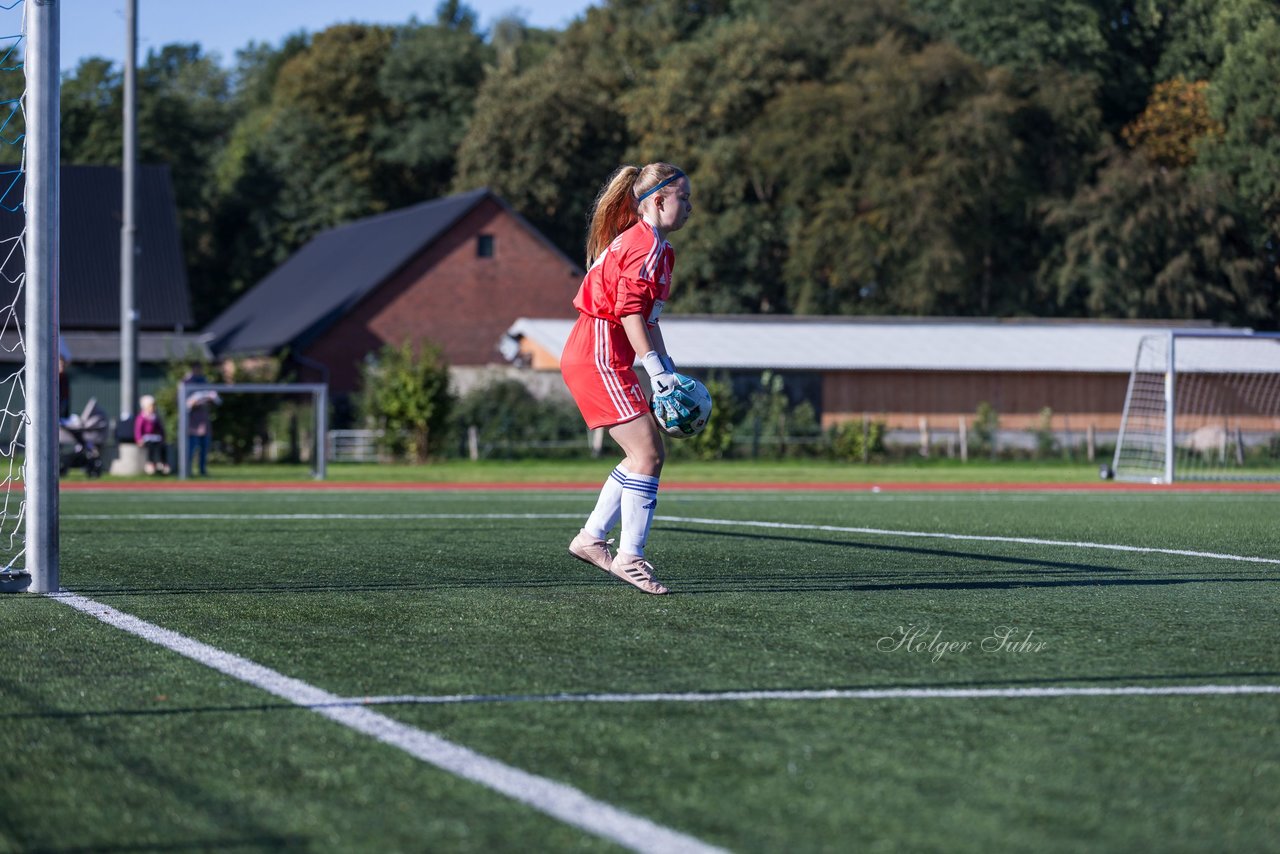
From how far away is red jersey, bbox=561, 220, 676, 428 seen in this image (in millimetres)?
7070

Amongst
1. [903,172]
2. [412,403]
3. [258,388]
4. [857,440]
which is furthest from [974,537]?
[903,172]

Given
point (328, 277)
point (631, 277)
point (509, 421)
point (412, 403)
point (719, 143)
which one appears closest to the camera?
point (631, 277)

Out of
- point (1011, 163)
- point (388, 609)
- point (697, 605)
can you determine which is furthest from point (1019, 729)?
point (1011, 163)

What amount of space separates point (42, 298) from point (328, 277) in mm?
46693

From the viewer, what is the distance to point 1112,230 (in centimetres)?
5084

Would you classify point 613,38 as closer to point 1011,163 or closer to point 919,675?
point 1011,163

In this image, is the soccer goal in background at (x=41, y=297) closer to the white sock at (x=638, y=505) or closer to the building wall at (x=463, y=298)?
the white sock at (x=638, y=505)

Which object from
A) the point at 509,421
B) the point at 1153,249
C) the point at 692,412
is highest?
the point at 1153,249

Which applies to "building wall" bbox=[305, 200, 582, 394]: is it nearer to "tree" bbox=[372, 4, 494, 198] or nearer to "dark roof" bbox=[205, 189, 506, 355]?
"dark roof" bbox=[205, 189, 506, 355]

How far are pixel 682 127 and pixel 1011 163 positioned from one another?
1137 cm

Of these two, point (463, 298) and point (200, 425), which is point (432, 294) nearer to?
point (463, 298)

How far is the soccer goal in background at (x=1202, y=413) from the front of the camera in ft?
80.6

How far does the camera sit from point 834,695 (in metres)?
4.42

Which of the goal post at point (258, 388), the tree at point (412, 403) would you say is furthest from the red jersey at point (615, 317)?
the tree at point (412, 403)
